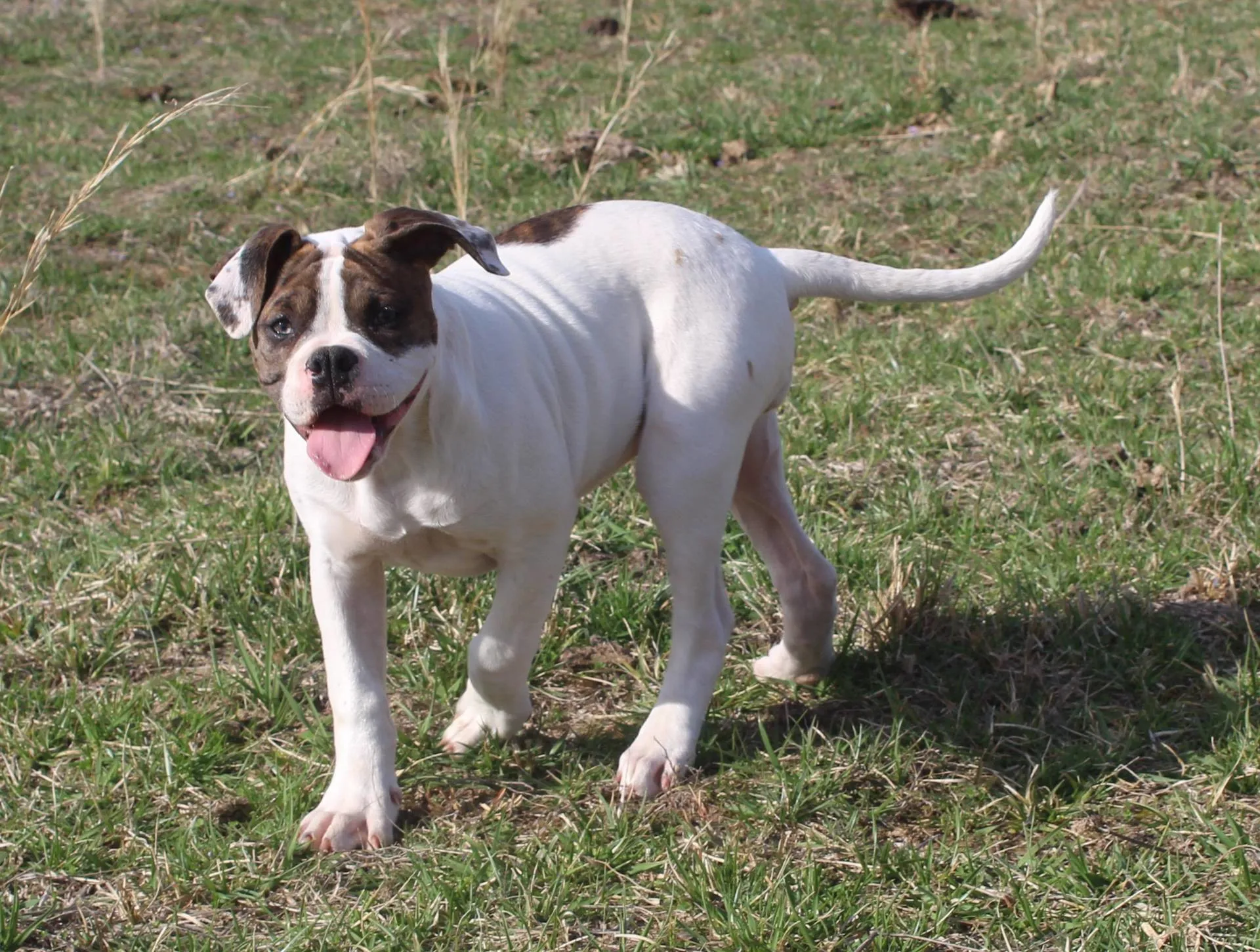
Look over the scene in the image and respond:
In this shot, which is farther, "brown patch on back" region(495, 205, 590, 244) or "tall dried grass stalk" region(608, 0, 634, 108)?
"tall dried grass stalk" region(608, 0, 634, 108)

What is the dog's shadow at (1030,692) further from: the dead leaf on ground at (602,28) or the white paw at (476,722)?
the dead leaf on ground at (602,28)

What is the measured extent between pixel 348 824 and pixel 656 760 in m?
0.70

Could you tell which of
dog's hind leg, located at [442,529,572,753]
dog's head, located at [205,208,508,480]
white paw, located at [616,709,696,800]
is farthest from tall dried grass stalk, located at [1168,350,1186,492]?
dog's head, located at [205,208,508,480]

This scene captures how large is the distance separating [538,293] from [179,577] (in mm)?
1483

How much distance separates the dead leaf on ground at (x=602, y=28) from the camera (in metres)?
11.0

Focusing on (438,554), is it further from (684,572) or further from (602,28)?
(602,28)

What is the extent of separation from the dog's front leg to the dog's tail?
1.29 meters

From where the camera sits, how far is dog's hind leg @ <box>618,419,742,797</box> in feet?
11.6

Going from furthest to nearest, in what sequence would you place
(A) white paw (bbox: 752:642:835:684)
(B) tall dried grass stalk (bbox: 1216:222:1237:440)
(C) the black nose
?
(B) tall dried grass stalk (bbox: 1216:222:1237:440) < (A) white paw (bbox: 752:642:835:684) < (C) the black nose

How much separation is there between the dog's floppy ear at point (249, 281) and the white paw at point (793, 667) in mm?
1623

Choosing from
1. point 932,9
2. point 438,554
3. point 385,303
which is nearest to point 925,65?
point 932,9

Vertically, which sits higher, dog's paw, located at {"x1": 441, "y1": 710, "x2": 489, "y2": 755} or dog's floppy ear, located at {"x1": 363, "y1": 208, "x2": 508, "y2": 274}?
dog's floppy ear, located at {"x1": 363, "y1": 208, "x2": 508, "y2": 274}

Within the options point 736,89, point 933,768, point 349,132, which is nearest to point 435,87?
point 349,132

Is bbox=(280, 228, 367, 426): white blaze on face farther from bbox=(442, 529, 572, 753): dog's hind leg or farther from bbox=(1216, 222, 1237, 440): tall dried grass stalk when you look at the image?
bbox=(1216, 222, 1237, 440): tall dried grass stalk
